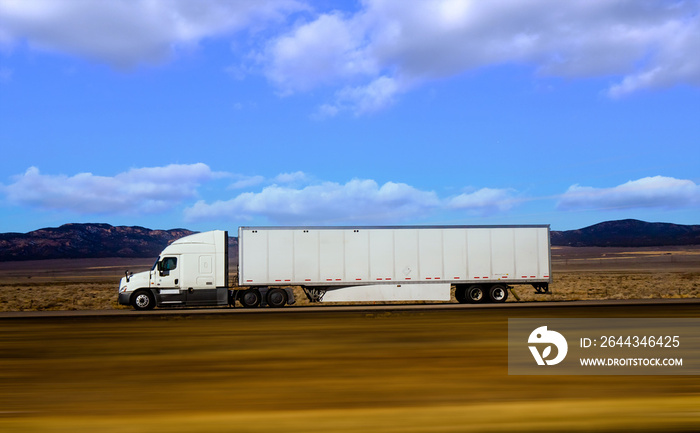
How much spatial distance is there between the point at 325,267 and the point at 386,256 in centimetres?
284

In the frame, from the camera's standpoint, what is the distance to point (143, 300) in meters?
30.0

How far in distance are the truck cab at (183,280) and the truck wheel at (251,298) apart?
803 mm

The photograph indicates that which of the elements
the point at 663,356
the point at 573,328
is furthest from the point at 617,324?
the point at 663,356

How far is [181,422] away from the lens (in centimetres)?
768

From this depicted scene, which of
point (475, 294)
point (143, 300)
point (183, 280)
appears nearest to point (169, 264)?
point (183, 280)

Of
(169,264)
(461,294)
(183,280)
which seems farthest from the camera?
(461,294)

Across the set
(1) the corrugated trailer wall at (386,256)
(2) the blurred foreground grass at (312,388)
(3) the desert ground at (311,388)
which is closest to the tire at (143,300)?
(1) the corrugated trailer wall at (386,256)

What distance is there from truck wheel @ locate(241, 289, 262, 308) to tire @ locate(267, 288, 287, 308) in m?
0.46

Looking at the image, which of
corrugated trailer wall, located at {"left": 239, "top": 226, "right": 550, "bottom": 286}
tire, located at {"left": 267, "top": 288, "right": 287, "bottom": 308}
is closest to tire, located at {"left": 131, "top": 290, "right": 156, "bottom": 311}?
corrugated trailer wall, located at {"left": 239, "top": 226, "right": 550, "bottom": 286}

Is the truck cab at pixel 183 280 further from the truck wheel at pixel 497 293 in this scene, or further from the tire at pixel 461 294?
the truck wheel at pixel 497 293

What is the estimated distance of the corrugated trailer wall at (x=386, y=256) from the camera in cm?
3034

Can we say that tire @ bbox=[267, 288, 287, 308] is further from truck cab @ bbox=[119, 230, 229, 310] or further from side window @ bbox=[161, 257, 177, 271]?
side window @ bbox=[161, 257, 177, 271]

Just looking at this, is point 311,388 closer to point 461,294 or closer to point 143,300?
point 143,300

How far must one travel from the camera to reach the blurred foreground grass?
7.63 metres
